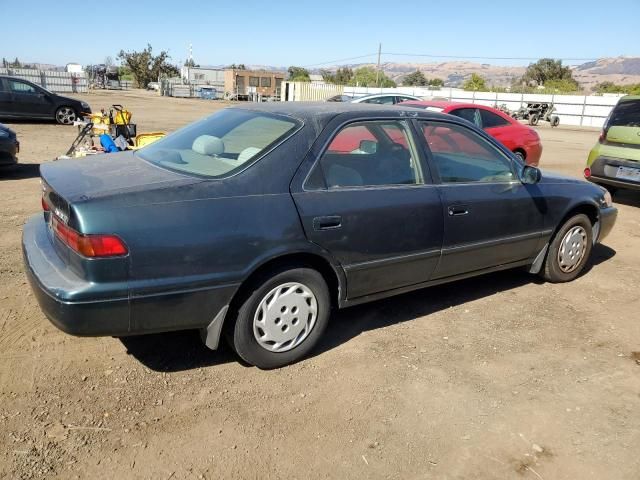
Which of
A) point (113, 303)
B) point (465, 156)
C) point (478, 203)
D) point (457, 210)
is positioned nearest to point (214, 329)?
point (113, 303)

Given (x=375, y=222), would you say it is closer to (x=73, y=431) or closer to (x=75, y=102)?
(x=73, y=431)

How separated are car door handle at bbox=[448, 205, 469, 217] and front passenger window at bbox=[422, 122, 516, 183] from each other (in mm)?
204

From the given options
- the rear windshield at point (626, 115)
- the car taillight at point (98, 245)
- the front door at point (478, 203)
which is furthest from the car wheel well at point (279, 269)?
the rear windshield at point (626, 115)

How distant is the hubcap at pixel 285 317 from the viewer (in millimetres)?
3213

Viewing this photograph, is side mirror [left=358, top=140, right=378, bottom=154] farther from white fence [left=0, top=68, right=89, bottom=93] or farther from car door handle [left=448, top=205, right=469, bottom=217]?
white fence [left=0, top=68, right=89, bottom=93]

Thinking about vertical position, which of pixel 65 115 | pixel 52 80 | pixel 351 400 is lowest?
pixel 351 400

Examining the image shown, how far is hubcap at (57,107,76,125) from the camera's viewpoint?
17.8m

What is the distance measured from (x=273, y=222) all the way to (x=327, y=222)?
0.37 metres

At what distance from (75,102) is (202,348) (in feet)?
56.3

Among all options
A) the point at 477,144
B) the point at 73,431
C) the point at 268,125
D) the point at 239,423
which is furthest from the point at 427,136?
the point at 73,431

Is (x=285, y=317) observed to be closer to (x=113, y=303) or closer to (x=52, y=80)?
(x=113, y=303)

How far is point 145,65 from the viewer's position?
246 feet

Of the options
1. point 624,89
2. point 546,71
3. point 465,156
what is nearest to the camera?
point 465,156

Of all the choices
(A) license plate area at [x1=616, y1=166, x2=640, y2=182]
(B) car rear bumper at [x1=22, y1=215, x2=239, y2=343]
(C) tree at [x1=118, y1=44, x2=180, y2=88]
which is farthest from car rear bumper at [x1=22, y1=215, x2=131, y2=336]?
(C) tree at [x1=118, y1=44, x2=180, y2=88]
